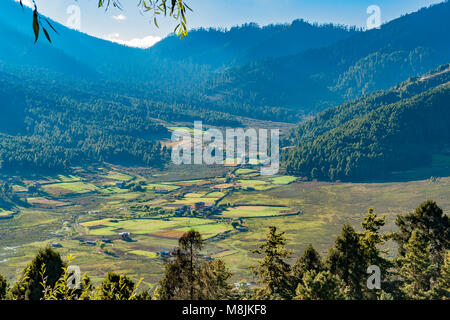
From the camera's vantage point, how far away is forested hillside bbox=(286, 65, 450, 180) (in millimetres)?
150500

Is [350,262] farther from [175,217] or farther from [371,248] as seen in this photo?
[175,217]

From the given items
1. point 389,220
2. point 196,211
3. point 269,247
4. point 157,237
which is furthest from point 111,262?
point 389,220

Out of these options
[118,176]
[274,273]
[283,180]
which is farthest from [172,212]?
[274,273]

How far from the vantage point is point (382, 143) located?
6398 inches

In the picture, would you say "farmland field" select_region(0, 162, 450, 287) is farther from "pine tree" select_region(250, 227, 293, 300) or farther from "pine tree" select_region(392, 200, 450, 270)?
"pine tree" select_region(250, 227, 293, 300)

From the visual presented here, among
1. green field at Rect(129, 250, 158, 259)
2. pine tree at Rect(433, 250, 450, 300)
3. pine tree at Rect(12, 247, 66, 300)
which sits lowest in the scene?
green field at Rect(129, 250, 158, 259)

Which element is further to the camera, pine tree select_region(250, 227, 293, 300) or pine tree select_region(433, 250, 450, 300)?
pine tree select_region(433, 250, 450, 300)

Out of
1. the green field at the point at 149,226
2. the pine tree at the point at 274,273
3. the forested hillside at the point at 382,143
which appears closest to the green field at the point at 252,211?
the green field at the point at 149,226

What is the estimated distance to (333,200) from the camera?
116 m

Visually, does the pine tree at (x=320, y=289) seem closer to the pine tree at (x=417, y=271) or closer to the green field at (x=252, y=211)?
the pine tree at (x=417, y=271)

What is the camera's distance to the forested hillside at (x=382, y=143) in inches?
5925

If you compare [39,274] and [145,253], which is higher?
[39,274]

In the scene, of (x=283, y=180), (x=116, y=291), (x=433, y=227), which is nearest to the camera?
(x=116, y=291)

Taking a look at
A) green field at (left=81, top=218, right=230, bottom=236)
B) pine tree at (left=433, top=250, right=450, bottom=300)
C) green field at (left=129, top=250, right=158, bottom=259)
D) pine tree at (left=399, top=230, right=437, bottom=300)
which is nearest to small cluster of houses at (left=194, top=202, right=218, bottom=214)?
green field at (left=81, top=218, right=230, bottom=236)
